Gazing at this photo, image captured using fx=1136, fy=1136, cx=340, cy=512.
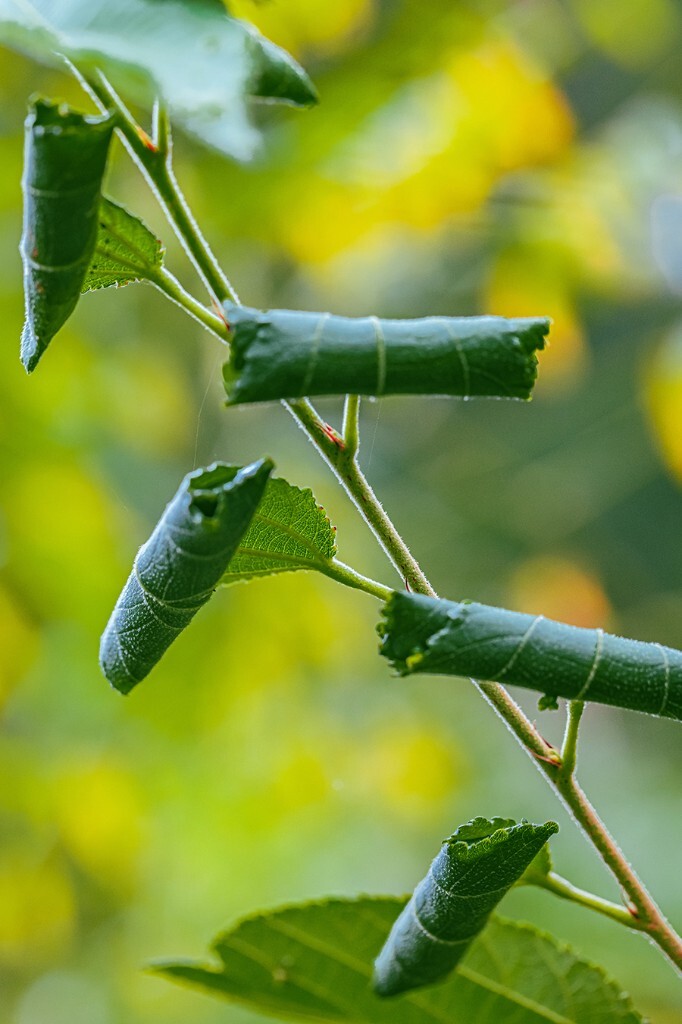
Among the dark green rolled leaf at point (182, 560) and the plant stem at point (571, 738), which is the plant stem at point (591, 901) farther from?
the dark green rolled leaf at point (182, 560)

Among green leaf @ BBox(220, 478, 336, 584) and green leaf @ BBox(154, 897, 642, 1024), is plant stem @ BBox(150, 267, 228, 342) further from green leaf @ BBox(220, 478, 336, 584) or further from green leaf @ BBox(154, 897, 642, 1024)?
green leaf @ BBox(154, 897, 642, 1024)

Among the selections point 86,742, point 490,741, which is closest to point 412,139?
point 86,742

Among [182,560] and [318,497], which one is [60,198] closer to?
[182,560]

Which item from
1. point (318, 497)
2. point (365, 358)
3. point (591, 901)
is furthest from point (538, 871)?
point (318, 497)

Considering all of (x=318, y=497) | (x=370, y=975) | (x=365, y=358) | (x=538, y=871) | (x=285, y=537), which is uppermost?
(x=365, y=358)

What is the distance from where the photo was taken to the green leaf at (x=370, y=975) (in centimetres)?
50

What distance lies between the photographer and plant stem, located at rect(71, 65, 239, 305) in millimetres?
328

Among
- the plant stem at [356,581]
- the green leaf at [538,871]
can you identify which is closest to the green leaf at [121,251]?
the plant stem at [356,581]

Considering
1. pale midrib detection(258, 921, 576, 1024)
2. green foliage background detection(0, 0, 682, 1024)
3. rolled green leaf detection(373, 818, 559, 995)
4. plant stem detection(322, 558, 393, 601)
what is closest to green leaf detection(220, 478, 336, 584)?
plant stem detection(322, 558, 393, 601)

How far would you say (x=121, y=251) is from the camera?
1.16 ft

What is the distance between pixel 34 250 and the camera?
30 cm

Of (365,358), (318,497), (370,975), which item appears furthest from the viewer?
(318,497)

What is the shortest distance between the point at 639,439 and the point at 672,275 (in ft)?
1.94

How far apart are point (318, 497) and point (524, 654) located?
1223 mm
